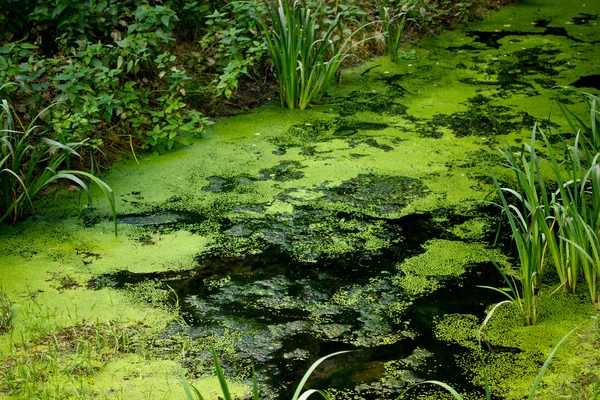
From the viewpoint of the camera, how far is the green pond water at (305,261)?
2367mm

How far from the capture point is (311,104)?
4730 millimetres

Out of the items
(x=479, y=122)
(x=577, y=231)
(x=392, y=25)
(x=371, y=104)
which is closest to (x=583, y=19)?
(x=392, y=25)

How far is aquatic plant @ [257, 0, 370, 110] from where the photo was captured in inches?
172

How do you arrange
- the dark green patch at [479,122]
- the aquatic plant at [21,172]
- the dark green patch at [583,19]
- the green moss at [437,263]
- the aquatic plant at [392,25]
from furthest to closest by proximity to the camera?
the dark green patch at [583,19] → the aquatic plant at [392,25] → the dark green patch at [479,122] → the aquatic plant at [21,172] → the green moss at [437,263]

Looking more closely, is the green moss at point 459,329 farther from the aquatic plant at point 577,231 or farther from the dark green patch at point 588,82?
the dark green patch at point 588,82

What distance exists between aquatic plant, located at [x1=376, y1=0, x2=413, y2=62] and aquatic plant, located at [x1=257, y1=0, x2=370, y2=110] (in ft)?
2.39

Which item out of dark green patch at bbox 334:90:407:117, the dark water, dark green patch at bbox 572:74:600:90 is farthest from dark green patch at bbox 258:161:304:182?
dark green patch at bbox 572:74:600:90

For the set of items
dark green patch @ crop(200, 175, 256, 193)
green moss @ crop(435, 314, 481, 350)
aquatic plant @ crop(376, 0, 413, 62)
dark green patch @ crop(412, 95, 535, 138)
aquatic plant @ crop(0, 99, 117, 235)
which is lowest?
green moss @ crop(435, 314, 481, 350)

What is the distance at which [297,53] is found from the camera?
440 cm

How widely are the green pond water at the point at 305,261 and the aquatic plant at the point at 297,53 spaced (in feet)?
0.40

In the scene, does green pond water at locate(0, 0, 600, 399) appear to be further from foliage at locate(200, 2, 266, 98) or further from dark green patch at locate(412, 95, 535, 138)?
foliage at locate(200, 2, 266, 98)

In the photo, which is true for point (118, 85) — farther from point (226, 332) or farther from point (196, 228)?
point (226, 332)

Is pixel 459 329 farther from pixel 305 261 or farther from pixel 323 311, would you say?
pixel 305 261

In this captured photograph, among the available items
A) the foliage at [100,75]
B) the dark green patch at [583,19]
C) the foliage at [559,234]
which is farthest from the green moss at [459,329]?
the dark green patch at [583,19]
